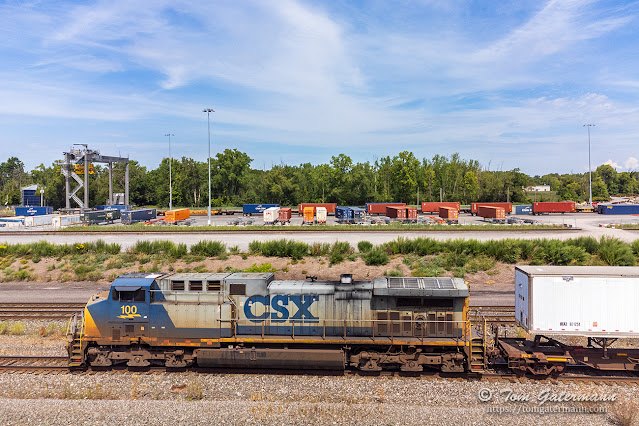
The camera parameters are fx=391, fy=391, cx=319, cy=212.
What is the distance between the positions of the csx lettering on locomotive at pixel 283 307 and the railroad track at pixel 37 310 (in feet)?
42.6

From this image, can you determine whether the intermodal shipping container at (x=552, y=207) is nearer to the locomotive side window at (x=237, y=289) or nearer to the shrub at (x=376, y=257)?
the shrub at (x=376, y=257)

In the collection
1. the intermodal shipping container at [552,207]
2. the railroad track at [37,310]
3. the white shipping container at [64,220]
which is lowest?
the railroad track at [37,310]

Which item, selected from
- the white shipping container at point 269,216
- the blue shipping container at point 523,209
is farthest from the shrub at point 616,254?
the blue shipping container at point 523,209

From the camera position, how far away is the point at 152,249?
35281 millimetres

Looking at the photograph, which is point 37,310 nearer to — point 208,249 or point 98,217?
point 208,249

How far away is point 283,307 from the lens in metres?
14.0

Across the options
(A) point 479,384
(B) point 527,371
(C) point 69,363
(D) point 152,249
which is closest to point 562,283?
(B) point 527,371

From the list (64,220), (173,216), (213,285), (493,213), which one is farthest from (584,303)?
(64,220)

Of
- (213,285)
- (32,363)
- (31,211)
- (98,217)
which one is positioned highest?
(31,211)

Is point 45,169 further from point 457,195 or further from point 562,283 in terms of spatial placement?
point 562,283

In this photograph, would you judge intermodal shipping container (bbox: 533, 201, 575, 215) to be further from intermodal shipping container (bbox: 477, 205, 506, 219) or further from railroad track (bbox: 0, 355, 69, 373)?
railroad track (bbox: 0, 355, 69, 373)

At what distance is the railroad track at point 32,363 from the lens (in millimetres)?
14398

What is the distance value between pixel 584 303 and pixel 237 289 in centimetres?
1176

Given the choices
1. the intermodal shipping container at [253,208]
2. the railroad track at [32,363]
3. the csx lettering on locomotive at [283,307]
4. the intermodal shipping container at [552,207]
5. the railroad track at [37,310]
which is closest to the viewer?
the csx lettering on locomotive at [283,307]
